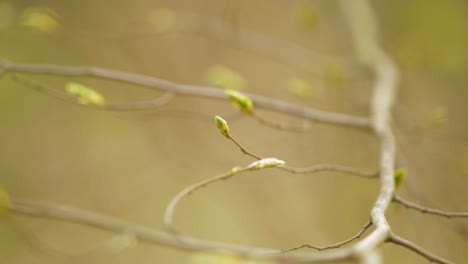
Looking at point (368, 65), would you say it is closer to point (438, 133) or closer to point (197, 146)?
point (438, 133)

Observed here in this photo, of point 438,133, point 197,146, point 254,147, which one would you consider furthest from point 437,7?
point 197,146

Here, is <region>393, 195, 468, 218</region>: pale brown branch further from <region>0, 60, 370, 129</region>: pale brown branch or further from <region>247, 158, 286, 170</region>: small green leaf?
<region>0, 60, 370, 129</region>: pale brown branch

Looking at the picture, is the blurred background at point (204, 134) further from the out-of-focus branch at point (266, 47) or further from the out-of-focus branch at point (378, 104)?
the out-of-focus branch at point (378, 104)

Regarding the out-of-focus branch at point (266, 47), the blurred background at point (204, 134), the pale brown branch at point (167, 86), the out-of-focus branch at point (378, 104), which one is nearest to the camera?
the out-of-focus branch at point (378, 104)

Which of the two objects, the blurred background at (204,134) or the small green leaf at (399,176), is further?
the blurred background at (204,134)

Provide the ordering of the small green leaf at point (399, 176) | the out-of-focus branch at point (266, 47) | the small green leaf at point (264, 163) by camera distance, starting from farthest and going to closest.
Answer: the out-of-focus branch at point (266, 47)
the small green leaf at point (399, 176)
the small green leaf at point (264, 163)

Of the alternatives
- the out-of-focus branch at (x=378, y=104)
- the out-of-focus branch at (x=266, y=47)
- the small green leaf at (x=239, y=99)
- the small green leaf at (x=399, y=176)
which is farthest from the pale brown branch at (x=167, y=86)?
the out-of-focus branch at (x=266, y=47)
